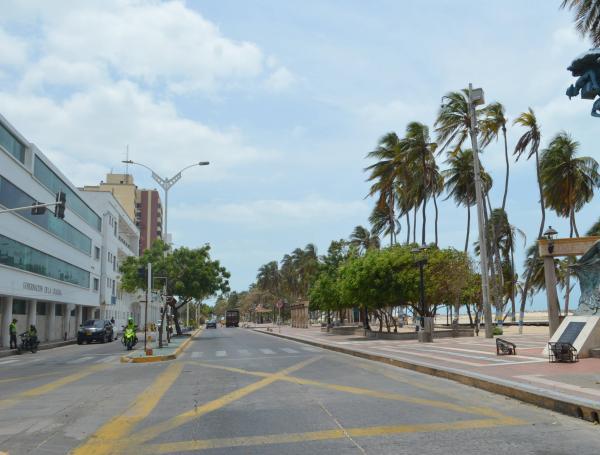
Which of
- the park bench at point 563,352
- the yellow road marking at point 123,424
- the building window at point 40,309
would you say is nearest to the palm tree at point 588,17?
the park bench at point 563,352

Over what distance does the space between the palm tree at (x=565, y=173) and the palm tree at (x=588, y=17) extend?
2156cm

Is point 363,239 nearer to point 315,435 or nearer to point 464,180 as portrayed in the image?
point 464,180

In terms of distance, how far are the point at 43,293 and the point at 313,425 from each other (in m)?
Answer: 35.9

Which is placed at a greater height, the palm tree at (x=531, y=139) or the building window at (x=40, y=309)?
the palm tree at (x=531, y=139)

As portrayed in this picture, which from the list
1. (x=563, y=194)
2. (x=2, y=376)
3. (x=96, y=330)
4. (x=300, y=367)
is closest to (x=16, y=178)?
(x=96, y=330)

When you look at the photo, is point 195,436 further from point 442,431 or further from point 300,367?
point 300,367

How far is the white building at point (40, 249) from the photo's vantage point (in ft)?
105

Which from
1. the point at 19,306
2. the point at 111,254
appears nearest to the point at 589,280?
the point at 19,306

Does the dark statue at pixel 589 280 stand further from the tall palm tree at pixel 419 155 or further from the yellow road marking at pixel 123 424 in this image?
the tall palm tree at pixel 419 155

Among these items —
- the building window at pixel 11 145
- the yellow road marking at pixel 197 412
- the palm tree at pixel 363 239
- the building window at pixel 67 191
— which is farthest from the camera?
the palm tree at pixel 363 239

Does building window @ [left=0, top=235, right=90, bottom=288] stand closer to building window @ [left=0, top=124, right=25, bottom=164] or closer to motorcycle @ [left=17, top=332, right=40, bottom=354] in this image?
motorcycle @ [left=17, top=332, right=40, bottom=354]

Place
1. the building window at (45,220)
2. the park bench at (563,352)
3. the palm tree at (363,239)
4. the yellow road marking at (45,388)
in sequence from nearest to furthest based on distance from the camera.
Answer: the yellow road marking at (45,388)
the park bench at (563,352)
the building window at (45,220)
the palm tree at (363,239)

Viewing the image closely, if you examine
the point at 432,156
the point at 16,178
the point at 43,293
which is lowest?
the point at 43,293

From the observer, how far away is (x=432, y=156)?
46.9 metres
